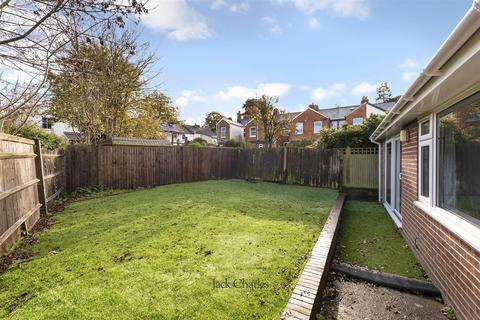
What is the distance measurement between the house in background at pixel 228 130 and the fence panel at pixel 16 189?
104ft

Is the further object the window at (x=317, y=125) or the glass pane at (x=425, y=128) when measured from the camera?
the window at (x=317, y=125)

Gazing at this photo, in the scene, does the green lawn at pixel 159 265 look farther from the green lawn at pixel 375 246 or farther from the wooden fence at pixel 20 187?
the green lawn at pixel 375 246

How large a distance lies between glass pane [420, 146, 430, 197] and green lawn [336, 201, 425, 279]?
1.09 meters

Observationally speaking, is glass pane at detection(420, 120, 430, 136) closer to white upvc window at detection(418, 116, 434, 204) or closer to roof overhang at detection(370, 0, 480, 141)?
white upvc window at detection(418, 116, 434, 204)

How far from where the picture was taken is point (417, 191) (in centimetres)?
404

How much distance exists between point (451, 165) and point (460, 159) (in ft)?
0.74

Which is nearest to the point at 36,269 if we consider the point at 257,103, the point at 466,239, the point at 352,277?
the point at 352,277

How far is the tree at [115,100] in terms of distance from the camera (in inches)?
423

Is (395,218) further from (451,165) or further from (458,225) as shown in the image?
(458,225)

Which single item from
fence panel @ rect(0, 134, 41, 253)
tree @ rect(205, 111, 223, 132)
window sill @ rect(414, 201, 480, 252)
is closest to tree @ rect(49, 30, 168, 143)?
fence panel @ rect(0, 134, 41, 253)

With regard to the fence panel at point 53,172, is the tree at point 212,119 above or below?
above

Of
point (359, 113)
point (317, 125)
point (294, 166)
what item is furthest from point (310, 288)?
point (317, 125)

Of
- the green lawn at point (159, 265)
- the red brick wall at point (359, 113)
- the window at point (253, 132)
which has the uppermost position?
the red brick wall at point (359, 113)

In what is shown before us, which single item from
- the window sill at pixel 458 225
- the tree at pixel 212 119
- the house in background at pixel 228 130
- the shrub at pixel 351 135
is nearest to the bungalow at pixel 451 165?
the window sill at pixel 458 225
